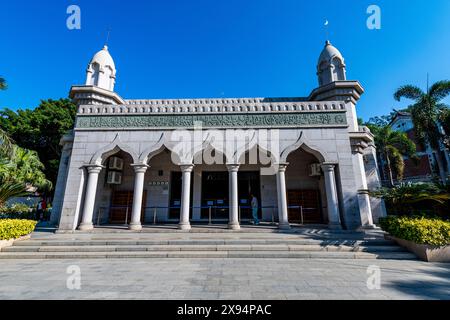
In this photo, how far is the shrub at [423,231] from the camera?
6168 mm

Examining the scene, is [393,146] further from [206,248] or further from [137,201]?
[137,201]

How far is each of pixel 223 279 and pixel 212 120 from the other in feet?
24.5

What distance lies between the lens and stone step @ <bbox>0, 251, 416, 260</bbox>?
256 inches

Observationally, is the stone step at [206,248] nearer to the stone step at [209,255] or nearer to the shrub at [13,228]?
the stone step at [209,255]

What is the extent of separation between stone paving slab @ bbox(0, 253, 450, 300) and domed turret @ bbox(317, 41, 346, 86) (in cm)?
1055

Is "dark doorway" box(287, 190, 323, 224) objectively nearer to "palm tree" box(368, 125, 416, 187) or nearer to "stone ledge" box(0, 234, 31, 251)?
"stone ledge" box(0, 234, 31, 251)

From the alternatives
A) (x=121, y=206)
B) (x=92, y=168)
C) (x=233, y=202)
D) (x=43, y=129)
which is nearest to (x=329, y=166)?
(x=233, y=202)

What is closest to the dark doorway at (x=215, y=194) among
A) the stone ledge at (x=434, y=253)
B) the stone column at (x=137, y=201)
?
the stone column at (x=137, y=201)

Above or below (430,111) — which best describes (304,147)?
below

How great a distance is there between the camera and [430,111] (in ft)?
48.6

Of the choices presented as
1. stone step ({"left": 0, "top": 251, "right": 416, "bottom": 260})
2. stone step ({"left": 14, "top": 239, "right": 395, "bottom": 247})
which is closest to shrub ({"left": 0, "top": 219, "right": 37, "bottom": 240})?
stone step ({"left": 14, "top": 239, "right": 395, "bottom": 247})

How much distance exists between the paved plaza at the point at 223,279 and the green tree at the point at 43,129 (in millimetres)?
16836
